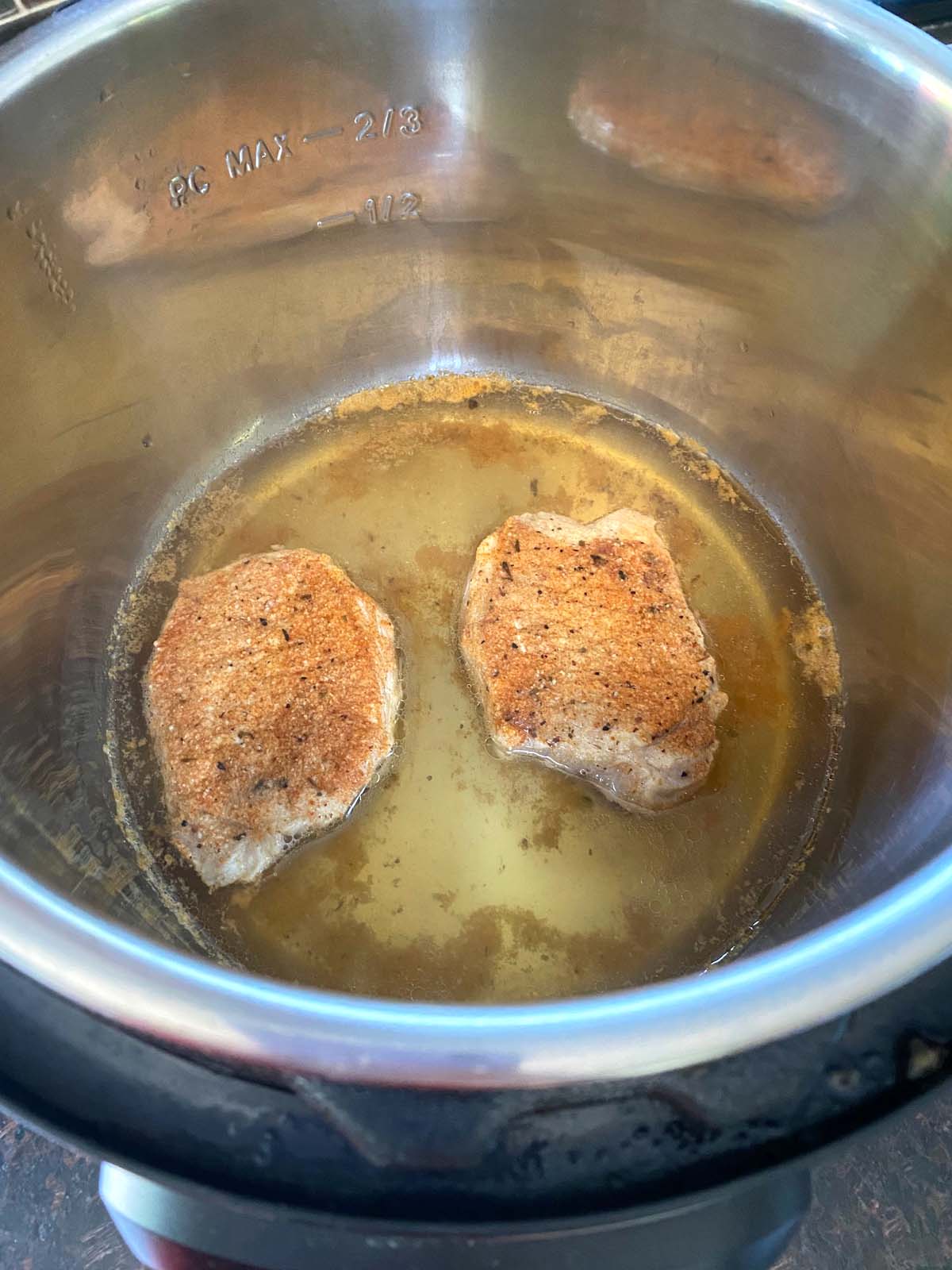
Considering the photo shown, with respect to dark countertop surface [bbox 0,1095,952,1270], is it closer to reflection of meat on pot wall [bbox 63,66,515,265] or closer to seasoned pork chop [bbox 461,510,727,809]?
seasoned pork chop [bbox 461,510,727,809]

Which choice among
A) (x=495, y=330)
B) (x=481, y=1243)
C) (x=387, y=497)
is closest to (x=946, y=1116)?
(x=481, y=1243)

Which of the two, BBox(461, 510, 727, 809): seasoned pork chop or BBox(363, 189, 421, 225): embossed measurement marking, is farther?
BBox(363, 189, 421, 225): embossed measurement marking

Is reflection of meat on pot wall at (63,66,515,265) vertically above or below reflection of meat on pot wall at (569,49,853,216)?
below

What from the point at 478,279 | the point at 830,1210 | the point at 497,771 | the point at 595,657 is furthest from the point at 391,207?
the point at 830,1210

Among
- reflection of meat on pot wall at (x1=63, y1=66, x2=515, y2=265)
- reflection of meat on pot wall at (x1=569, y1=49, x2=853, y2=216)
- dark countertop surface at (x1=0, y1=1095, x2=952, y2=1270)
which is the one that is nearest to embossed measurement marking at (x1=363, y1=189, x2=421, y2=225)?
reflection of meat on pot wall at (x1=63, y1=66, x2=515, y2=265)

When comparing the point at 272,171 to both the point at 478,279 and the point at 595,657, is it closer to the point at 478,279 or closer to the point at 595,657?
the point at 478,279

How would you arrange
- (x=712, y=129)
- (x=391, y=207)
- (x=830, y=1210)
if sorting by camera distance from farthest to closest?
(x=391, y=207)
(x=712, y=129)
(x=830, y=1210)

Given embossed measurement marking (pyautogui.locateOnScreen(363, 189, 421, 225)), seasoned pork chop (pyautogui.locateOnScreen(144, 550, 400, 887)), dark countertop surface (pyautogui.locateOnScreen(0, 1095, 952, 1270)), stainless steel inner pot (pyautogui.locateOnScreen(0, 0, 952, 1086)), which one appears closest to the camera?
dark countertop surface (pyautogui.locateOnScreen(0, 1095, 952, 1270))
